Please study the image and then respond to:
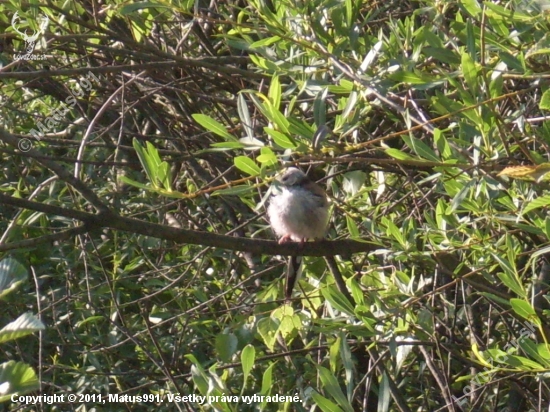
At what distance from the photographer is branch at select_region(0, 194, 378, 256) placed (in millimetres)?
2600

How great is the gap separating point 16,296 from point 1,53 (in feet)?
5.12

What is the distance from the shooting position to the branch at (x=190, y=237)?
2.60m

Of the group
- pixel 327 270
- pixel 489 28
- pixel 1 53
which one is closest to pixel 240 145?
pixel 489 28

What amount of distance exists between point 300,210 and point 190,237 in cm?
240

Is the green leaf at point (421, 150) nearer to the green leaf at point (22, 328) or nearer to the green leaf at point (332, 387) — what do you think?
the green leaf at point (332, 387)

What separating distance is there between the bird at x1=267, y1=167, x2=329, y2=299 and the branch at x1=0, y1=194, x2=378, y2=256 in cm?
159

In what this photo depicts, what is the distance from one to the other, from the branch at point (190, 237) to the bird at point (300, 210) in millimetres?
1593

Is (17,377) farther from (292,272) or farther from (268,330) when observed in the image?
(292,272)

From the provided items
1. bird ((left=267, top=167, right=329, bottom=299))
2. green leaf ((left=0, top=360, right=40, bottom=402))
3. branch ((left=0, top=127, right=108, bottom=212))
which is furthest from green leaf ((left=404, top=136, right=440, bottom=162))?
bird ((left=267, top=167, right=329, bottom=299))

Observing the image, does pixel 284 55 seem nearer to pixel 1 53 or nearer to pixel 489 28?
pixel 489 28

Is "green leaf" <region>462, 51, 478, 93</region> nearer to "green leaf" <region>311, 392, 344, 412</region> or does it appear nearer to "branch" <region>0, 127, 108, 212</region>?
"green leaf" <region>311, 392, 344, 412</region>

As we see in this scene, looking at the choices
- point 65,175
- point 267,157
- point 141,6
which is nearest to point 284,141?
point 267,157

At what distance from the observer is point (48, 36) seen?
3.82 meters

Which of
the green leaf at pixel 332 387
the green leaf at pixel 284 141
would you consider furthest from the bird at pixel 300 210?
the green leaf at pixel 284 141
